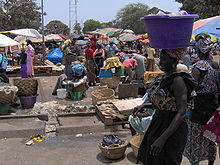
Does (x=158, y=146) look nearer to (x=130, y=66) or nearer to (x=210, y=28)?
(x=210, y=28)

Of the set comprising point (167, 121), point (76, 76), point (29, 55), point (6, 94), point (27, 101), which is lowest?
point (27, 101)

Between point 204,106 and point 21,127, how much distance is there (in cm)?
411

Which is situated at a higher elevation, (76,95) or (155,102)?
(155,102)

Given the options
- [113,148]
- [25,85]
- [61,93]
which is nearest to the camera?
[113,148]

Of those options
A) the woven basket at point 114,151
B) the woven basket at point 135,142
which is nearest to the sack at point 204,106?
the woven basket at point 135,142

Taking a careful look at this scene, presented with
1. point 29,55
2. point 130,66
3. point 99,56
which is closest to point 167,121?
point 130,66

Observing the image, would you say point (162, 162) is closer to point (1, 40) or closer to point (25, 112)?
point (25, 112)

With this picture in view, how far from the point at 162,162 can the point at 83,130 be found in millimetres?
3644

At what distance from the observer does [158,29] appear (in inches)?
104

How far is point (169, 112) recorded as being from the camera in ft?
8.19

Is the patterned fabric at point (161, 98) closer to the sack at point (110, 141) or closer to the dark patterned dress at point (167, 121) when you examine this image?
the dark patterned dress at point (167, 121)

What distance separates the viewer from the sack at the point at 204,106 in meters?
3.38

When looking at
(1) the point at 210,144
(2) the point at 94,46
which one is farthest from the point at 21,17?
Answer: (1) the point at 210,144

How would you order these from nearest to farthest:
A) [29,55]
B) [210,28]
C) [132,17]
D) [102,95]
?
[210,28], [102,95], [29,55], [132,17]
